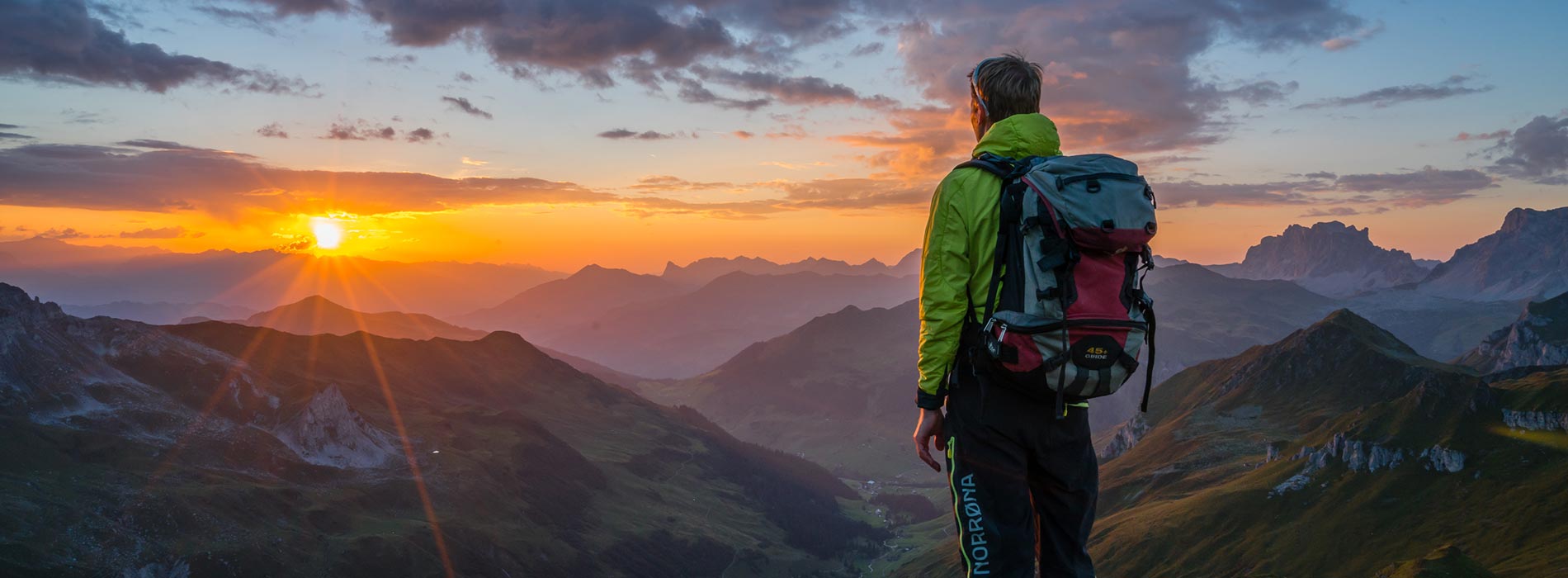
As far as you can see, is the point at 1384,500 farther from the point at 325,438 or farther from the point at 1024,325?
the point at 325,438

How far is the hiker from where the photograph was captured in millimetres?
8719

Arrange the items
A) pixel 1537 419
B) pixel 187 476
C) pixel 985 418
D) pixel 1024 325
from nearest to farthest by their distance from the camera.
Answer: pixel 1024 325 < pixel 985 418 < pixel 187 476 < pixel 1537 419

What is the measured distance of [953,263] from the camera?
909 centimetres

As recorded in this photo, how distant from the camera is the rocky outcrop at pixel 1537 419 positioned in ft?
516

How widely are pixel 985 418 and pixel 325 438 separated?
213229mm

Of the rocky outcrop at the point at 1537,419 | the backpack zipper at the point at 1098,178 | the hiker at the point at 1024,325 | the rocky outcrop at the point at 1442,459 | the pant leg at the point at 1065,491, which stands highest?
the backpack zipper at the point at 1098,178

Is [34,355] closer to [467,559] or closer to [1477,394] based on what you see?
[467,559]

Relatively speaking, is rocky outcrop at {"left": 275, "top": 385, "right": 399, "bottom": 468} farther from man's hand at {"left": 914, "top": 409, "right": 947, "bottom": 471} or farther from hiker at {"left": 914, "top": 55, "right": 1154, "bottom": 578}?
hiker at {"left": 914, "top": 55, "right": 1154, "bottom": 578}

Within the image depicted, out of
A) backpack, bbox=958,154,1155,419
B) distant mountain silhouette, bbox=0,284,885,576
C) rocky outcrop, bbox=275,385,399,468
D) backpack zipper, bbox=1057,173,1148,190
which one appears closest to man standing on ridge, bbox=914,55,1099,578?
backpack, bbox=958,154,1155,419

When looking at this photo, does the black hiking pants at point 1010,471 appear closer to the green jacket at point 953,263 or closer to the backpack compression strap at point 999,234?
the green jacket at point 953,263

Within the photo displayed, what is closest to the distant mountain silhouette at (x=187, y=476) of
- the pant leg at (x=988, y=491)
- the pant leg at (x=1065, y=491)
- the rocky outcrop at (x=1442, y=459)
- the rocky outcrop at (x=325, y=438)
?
the rocky outcrop at (x=325, y=438)

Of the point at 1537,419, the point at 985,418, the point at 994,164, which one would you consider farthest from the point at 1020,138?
A: the point at 1537,419

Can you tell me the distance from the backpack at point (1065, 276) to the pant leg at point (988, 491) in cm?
59

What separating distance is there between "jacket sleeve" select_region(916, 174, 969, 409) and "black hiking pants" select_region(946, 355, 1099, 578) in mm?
377
